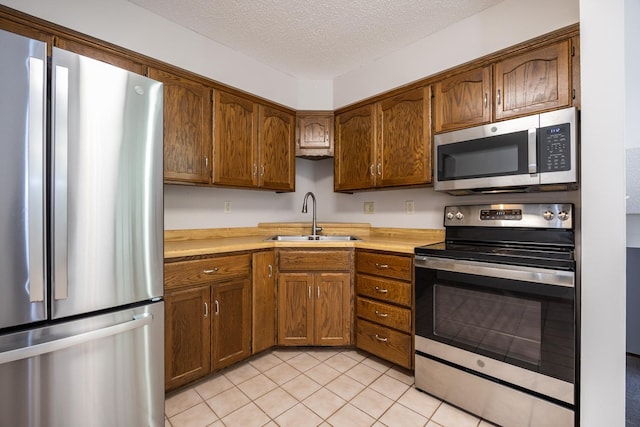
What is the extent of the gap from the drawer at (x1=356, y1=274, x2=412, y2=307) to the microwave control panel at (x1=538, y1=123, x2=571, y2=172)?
1050mm

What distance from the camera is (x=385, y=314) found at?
201 centimetres

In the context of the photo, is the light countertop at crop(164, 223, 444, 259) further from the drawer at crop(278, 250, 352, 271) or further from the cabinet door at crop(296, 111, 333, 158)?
the cabinet door at crop(296, 111, 333, 158)

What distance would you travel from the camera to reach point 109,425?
1.10m

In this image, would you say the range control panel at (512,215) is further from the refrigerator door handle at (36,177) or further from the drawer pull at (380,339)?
the refrigerator door handle at (36,177)

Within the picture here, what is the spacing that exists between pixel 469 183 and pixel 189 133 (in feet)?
6.38

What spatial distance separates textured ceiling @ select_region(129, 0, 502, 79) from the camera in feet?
6.08

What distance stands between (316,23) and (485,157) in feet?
4.90

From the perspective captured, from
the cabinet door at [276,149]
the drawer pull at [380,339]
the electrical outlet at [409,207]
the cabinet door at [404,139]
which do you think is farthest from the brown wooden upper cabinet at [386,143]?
the drawer pull at [380,339]

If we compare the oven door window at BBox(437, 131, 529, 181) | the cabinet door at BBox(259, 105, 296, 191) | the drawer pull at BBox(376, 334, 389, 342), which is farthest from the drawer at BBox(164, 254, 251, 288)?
the oven door window at BBox(437, 131, 529, 181)

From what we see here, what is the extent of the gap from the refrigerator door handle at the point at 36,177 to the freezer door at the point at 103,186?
0.03 m

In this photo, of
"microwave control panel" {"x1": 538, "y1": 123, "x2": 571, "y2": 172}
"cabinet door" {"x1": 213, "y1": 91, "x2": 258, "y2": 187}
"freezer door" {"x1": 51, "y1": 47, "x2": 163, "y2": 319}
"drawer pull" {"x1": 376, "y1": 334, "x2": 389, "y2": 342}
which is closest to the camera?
"freezer door" {"x1": 51, "y1": 47, "x2": 163, "y2": 319}

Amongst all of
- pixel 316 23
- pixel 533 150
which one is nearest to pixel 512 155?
pixel 533 150

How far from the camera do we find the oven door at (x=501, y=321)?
1304 mm

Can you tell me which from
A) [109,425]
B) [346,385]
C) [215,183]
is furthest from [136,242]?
[346,385]
